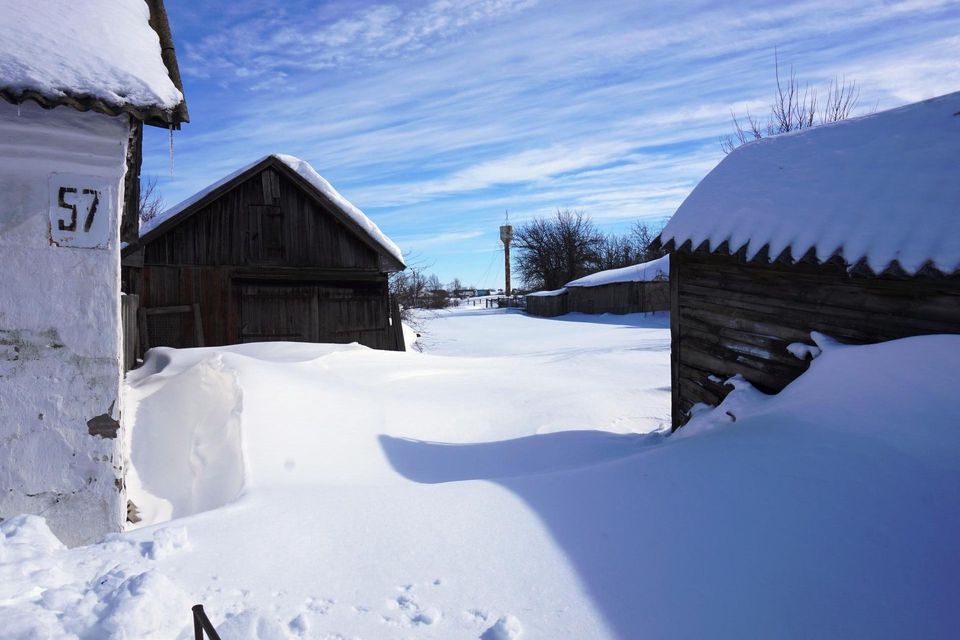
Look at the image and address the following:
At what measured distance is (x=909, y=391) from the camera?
3725 millimetres

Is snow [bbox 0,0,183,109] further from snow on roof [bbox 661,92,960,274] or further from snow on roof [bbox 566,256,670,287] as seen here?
snow on roof [bbox 566,256,670,287]

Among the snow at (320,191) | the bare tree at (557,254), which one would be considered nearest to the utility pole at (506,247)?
the bare tree at (557,254)

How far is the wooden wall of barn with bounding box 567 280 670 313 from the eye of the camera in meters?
33.2

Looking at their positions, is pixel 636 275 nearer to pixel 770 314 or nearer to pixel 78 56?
pixel 770 314

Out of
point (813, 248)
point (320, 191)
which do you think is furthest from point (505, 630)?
point (320, 191)

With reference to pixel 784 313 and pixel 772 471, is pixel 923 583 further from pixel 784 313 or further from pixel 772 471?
pixel 784 313

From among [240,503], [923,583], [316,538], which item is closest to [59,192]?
[240,503]

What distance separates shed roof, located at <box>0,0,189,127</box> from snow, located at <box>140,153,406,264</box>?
26.7ft

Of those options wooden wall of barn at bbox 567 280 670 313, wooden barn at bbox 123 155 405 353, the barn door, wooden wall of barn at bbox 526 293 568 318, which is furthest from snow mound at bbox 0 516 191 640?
wooden wall of barn at bbox 526 293 568 318

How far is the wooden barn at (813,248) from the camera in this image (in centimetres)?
438

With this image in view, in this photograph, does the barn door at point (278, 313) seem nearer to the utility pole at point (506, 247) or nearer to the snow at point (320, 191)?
the snow at point (320, 191)

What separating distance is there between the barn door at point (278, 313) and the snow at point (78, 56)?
8.82 metres

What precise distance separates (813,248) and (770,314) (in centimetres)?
104

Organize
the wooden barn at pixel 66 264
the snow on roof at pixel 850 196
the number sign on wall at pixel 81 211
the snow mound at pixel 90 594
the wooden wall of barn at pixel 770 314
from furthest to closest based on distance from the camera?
the wooden wall of barn at pixel 770 314 < the snow on roof at pixel 850 196 < the number sign on wall at pixel 81 211 < the wooden barn at pixel 66 264 < the snow mound at pixel 90 594
